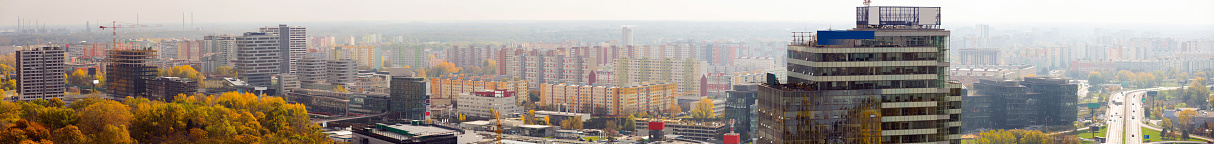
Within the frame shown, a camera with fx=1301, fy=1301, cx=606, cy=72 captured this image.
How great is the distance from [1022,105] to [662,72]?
20.5m

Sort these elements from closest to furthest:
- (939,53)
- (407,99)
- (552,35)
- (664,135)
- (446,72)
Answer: (939,53) < (664,135) < (407,99) < (446,72) < (552,35)

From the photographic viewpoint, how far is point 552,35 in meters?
81.6

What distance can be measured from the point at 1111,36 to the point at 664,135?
1758 inches

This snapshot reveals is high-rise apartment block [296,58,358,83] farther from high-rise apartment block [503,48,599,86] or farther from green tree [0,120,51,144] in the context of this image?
green tree [0,120,51,144]

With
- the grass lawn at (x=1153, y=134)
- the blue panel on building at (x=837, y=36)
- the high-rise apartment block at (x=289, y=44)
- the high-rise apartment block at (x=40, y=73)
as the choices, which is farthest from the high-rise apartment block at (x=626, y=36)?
the blue panel on building at (x=837, y=36)

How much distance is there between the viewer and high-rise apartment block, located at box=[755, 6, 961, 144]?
18781 millimetres

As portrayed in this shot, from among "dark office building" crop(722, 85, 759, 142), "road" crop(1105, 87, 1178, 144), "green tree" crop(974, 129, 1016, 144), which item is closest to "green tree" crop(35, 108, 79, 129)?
"dark office building" crop(722, 85, 759, 142)

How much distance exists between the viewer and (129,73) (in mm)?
55562

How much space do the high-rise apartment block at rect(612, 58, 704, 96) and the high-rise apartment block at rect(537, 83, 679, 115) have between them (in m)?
4.28

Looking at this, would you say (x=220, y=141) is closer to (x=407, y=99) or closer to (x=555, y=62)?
(x=407, y=99)

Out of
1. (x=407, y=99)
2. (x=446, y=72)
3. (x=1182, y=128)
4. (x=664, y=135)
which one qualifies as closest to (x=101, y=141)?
(x=664, y=135)

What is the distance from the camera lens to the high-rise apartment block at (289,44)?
7031cm

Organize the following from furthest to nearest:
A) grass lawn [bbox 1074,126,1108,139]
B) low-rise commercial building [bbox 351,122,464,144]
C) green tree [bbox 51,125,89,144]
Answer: grass lawn [bbox 1074,126,1108,139]
low-rise commercial building [bbox 351,122,464,144]
green tree [bbox 51,125,89,144]

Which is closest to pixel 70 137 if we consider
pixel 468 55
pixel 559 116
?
pixel 559 116
